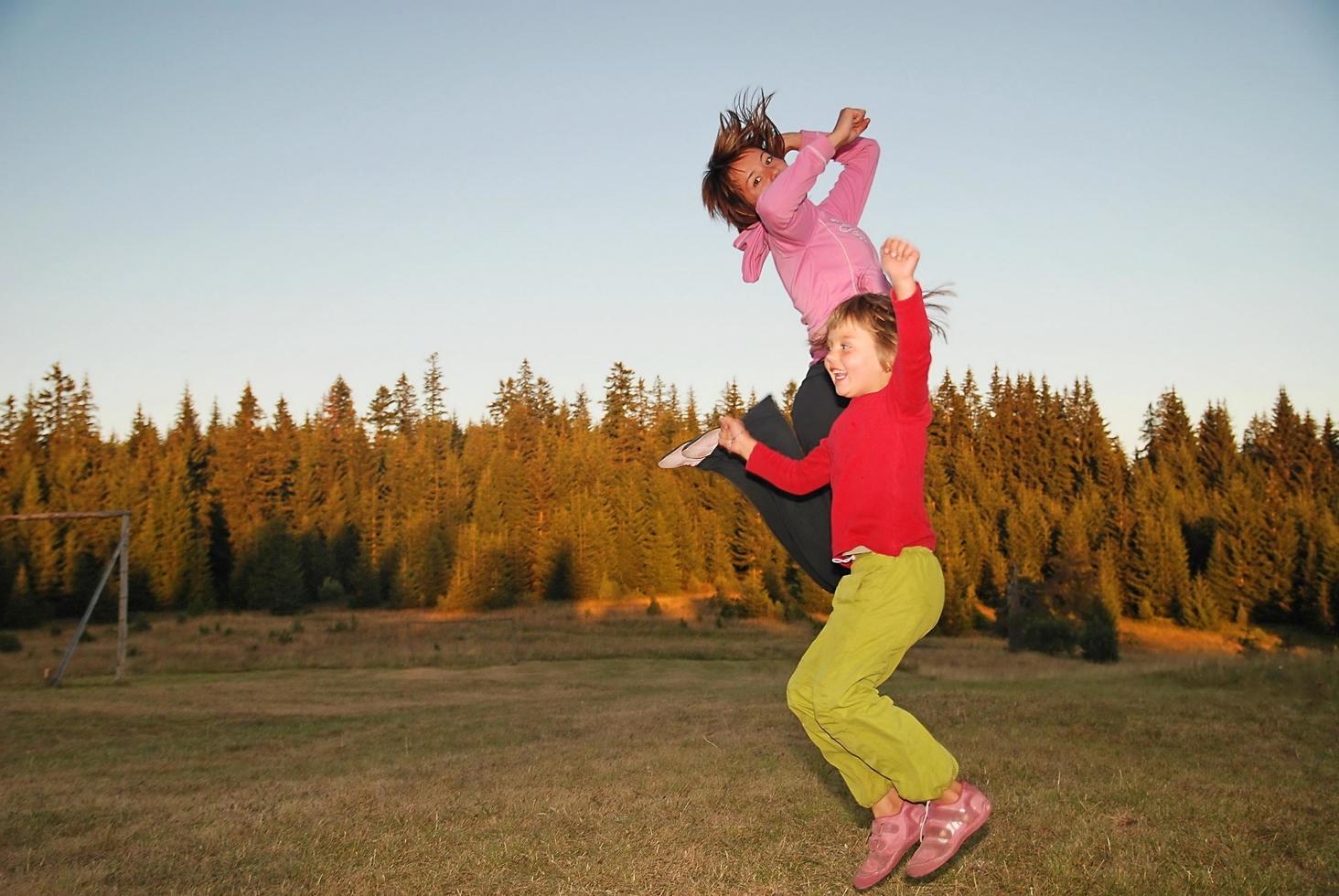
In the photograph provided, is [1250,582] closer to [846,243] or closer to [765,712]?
[765,712]

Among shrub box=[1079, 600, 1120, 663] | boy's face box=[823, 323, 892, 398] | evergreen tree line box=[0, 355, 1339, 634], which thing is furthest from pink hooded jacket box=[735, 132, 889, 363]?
evergreen tree line box=[0, 355, 1339, 634]

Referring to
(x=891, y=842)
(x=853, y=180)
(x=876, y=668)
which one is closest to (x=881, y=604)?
(x=876, y=668)

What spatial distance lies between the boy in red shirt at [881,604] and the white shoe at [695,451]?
86 centimetres

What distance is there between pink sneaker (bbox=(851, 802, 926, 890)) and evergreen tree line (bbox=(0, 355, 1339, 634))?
4834cm

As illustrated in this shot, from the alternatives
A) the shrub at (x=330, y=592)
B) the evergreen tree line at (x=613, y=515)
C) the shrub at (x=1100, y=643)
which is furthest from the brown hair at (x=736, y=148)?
the shrub at (x=330, y=592)

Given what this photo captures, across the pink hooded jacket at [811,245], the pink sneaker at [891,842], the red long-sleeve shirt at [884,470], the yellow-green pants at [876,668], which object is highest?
the pink hooded jacket at [811,245]

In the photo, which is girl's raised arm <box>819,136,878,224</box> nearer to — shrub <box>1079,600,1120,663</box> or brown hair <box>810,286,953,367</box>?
brown hair <box>810,286,953,367</box>

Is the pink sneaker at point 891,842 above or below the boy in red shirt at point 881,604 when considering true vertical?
below

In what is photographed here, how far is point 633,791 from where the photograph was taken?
6.86m

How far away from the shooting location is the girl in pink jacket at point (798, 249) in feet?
13.9

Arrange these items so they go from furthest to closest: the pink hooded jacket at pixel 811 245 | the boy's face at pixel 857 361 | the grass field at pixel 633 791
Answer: the grass field at pixel 633 791 → the pink hooded jacket at pixel 811 245 → the boy's face at pixel 857 361

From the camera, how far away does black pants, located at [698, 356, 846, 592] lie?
4352mm

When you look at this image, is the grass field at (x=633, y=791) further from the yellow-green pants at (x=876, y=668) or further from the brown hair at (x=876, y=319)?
the brown hair at (x=876, y=319)

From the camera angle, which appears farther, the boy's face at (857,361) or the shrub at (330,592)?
the shrub at (330,592)
